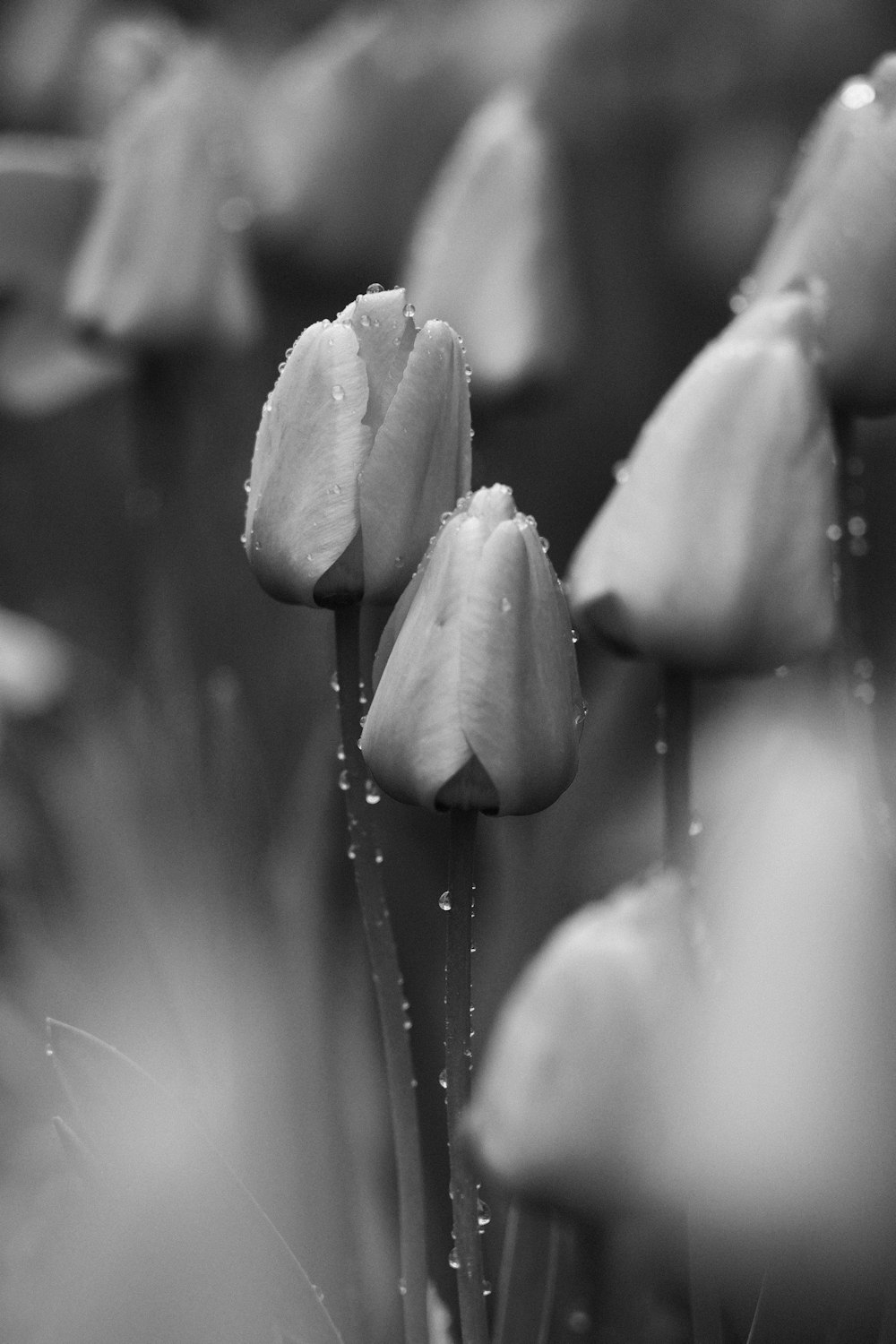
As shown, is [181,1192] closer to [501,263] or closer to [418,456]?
[418,456]

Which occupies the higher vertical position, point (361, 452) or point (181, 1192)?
point (361, 452)

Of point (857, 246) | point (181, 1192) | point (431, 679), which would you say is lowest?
point (181, 1192)

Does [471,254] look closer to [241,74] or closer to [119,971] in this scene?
[119,971]

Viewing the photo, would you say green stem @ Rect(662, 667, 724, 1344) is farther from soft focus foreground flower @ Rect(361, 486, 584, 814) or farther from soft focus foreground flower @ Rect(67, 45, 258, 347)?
soft focus foreground flower @ Rect(67, 45, 258, 347)

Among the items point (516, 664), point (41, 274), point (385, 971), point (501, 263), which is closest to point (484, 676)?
point (516, 664)

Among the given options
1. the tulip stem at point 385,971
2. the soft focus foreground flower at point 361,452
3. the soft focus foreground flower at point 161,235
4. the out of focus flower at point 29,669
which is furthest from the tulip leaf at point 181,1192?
the out of focus flower at point 29,669

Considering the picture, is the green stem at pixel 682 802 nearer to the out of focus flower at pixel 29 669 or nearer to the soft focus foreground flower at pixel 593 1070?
the soft focus foreground flower at pixel 593 1070

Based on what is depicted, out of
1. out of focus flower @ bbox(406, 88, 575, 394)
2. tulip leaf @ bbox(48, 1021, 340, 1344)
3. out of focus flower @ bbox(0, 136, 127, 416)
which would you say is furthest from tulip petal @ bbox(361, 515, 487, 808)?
out of focus flower @ bbox(0, 136, 127, 416)
